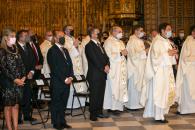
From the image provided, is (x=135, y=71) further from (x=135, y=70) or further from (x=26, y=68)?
(x=26, y=68)

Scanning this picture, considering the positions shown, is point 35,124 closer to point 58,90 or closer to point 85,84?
point 58,90

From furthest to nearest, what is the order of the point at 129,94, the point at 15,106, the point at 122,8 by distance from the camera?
the point at 122,8 < the point at 129,94 < the point at 15,106

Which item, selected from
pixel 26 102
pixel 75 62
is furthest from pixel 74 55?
pixel 26 102

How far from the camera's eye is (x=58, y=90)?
7914 mm

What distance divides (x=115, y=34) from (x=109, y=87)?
1.23 metres

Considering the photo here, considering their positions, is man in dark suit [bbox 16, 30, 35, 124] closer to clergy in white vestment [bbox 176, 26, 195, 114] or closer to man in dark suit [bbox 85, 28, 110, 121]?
man in dark suit [bbox 85, 28, 110, 121]

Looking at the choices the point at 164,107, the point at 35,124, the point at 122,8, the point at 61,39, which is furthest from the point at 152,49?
the point at 122,8

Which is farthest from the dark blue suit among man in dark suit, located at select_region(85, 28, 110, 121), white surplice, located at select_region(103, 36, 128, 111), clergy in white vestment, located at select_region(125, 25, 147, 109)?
clergy in white vestment, located at select_region(125, 25, 147, 109)

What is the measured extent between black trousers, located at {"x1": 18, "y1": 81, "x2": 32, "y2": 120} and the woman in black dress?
4.74 ft

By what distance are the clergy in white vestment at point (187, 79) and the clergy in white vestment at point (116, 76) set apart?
124 centimetres

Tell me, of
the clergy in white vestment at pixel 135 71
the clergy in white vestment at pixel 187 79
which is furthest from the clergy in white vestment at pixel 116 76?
the clergy in white vestment at pixel 187 79

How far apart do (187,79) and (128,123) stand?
191 centimetres

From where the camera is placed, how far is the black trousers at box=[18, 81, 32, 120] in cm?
875

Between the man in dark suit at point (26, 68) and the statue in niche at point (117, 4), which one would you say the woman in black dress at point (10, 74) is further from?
the statue in niche at point (117, 4)
